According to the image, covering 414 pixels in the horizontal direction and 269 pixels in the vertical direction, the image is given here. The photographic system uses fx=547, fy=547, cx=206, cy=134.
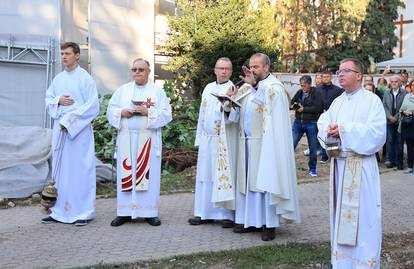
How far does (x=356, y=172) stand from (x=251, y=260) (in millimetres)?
1448

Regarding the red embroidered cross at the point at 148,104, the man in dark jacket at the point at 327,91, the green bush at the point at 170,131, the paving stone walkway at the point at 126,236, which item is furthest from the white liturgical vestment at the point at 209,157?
the man in dark jacket at the point at 327,91

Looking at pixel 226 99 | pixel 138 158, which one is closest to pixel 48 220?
pixel 138 158

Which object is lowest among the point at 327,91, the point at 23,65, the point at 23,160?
the point at 23,160

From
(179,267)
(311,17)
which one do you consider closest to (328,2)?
(311,17)

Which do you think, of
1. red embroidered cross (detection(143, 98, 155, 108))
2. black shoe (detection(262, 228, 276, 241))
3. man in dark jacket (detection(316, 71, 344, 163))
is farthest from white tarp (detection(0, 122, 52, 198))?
man in dark jacket (detection(316, 71, 344, 163))

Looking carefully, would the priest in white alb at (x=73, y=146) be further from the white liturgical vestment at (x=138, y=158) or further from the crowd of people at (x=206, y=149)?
the white liturgical vestment at (x=138, y=158)

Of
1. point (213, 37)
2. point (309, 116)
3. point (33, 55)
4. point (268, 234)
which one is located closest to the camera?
point (268, 234)

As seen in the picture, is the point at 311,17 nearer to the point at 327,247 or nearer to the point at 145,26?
the point at 145,26

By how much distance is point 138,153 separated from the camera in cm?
720

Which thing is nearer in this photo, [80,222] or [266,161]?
[266,161]

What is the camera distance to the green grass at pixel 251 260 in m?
5.48

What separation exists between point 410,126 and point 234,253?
6966 mm

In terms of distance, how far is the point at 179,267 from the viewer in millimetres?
5445

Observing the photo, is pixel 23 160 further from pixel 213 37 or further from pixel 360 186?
pixel 213 37
